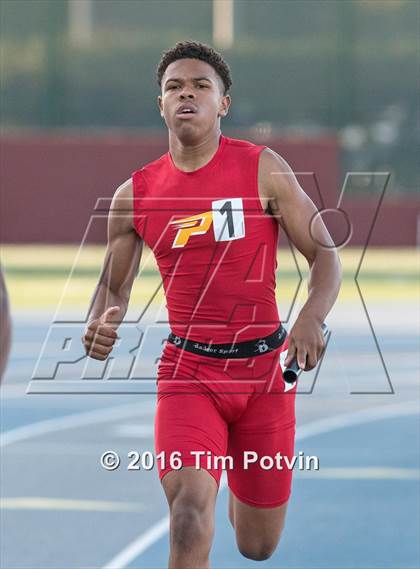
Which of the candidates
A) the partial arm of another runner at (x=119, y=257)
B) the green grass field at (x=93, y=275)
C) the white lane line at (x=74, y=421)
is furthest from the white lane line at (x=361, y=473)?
the green grass field at (x=93, y=275)

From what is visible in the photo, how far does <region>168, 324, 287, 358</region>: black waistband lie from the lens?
619 centimetres

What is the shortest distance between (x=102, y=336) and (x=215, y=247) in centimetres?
64

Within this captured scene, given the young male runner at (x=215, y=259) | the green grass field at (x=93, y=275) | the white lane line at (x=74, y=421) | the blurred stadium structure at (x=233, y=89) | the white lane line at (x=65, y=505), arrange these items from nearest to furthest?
the young male runner at (x=215, y=259) < the white lane line at (x=65, y=505) < the white lane line at (x=74, y=421) < the green grass field at (x=93, y=275) < the blurred stadium structure at (x=233, y=89)

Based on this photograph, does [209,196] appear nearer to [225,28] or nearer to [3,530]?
[3,530]

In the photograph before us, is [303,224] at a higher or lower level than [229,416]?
higher

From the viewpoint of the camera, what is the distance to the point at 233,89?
38.7 m

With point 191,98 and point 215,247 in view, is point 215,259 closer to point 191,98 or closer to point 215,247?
→ point 215,247

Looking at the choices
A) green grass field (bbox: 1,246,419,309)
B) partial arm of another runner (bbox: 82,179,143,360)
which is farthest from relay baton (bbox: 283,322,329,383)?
green grass field (bbox: 1,246,419,309)

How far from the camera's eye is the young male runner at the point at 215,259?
6109 millimetres

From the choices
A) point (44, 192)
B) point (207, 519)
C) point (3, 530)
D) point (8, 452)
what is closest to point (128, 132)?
point (44, 192)

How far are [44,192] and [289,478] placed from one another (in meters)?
32.1

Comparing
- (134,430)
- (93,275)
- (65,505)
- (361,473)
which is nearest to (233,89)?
(93,275)

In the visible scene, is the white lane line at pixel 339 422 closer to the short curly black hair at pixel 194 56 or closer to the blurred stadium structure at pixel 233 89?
the short curly black hair at pixel 194 56

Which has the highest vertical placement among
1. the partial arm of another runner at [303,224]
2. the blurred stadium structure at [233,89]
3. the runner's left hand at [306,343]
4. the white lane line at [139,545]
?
the partial arm of another runner at [303,224]
